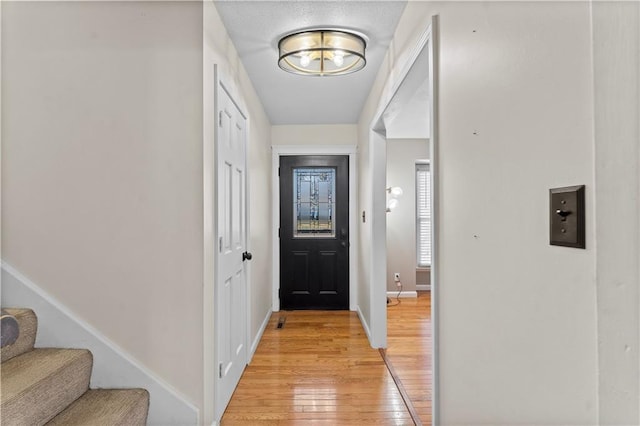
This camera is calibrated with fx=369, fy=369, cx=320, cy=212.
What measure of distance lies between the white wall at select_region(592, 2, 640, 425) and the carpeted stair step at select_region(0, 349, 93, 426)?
5.68ft

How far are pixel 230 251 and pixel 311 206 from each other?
241 cm

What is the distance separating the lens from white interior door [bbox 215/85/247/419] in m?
2.11

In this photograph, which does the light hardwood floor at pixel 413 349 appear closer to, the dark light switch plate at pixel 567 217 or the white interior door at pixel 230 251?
the white interior door at pixel 230 251

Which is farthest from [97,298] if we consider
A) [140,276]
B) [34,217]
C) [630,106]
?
[630,106]

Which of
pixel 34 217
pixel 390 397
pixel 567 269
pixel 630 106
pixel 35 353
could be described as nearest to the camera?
pixel 630 106

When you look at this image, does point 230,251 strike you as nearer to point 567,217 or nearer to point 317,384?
point 317,384

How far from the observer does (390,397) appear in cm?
240

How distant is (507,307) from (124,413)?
1.63m

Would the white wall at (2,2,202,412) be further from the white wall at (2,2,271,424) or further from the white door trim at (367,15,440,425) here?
the white door trim at (367,15,440,425)

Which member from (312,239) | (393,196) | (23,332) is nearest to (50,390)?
(23,332)

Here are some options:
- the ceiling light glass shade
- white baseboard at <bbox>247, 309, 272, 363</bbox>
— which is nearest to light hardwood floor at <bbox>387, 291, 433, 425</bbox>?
white baseboard at <bbox>247, 309, 272, 363</bbox>

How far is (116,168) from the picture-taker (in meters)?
1.86

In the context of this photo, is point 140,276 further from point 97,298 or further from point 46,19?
point 46,19

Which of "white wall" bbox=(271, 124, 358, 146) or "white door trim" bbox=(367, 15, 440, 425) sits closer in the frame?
"white door trim" bbox=(367, 15, 440, 425)
